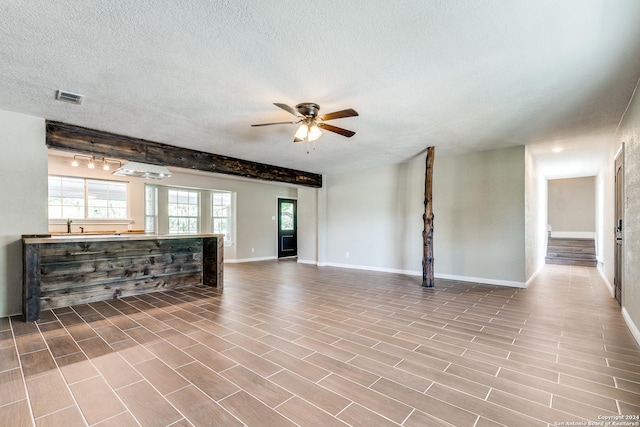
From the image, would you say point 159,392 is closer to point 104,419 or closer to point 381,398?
point 104,419

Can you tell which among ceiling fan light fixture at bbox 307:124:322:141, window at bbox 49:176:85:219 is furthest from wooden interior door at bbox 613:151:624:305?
window at bbox 49:176:85:219

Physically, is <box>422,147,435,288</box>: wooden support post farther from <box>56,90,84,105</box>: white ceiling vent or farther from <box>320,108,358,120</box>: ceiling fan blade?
<box>56,90,84,105</box>: white ceiling vent

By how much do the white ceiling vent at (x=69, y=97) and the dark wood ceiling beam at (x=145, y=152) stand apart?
37.0 inches

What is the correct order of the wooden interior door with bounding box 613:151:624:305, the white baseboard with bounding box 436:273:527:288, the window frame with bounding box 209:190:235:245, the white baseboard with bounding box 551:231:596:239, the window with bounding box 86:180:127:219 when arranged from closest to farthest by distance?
the wooden interior door with bounding box 613:151:624:305 → the white baseboard with bounding box 436:273:527:288 → the window with bounding box 86:180:127:219 → the window frame with bounding box 209:190:235:245 → the white baseboard with bounding box 551:231:596:239

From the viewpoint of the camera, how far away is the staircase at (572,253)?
26.4ft

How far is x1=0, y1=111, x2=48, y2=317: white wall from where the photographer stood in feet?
11.1

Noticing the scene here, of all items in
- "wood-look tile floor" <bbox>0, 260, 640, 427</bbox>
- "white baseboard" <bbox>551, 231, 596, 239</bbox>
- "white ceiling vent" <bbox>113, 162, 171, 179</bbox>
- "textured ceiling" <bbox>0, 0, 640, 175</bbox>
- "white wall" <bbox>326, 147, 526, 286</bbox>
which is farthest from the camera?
"white baseboard" <bbox>551, 231, 596, 239</bbox>

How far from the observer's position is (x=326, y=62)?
7.84 feet

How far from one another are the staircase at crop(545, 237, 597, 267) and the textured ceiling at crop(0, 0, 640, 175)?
5613mm

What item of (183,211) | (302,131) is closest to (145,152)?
(302,131)

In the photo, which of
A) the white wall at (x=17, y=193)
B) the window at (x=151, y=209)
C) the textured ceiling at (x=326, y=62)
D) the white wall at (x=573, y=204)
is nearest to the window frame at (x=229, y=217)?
the window at (x=151, y=209)

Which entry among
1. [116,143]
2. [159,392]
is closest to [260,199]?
[116,143]

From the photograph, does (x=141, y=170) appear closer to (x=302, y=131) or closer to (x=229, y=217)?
(x=302, y=131)

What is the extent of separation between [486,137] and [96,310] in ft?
19.3
